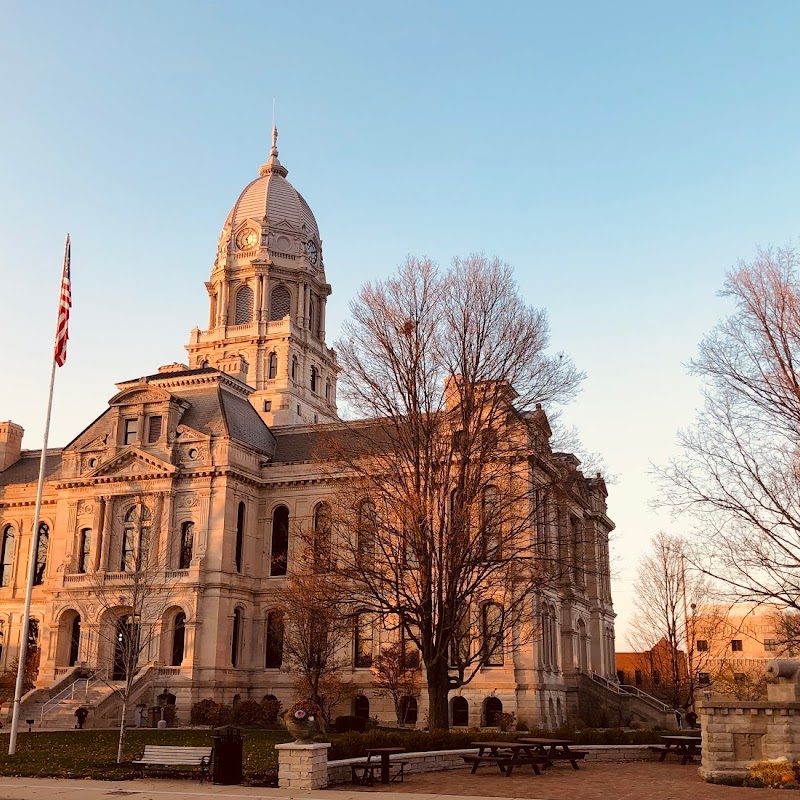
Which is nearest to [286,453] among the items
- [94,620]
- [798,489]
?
[94,620]

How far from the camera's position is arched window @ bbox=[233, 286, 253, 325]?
75.7 m

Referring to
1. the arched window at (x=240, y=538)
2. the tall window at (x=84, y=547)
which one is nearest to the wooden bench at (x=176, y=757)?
the arched window at (x=240, y=538)

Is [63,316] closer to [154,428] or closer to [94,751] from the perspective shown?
[94,751]

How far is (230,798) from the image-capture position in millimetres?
18516

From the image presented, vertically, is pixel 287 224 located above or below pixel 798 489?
above

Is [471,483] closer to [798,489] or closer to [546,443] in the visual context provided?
[546,443]

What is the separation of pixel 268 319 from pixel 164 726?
38963 millimetres

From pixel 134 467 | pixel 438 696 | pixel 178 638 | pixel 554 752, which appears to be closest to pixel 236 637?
pixel 178 638

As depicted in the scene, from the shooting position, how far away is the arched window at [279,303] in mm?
75750

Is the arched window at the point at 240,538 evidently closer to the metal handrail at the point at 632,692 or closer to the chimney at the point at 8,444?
the metal handrail at the point at 632,692

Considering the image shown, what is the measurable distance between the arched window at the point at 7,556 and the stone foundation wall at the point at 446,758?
41.1 m

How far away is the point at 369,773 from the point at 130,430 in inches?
1405

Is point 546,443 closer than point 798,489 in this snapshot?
No

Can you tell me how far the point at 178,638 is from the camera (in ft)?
165
